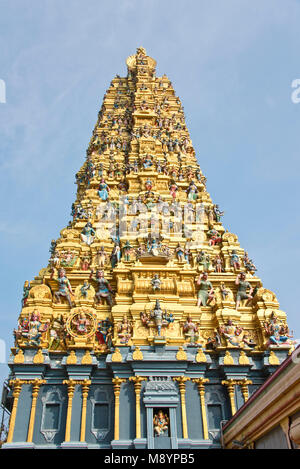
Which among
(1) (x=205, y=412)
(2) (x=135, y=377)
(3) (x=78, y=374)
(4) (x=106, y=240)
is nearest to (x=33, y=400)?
(3) (x=78, y=374)

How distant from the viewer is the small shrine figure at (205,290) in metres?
18.8

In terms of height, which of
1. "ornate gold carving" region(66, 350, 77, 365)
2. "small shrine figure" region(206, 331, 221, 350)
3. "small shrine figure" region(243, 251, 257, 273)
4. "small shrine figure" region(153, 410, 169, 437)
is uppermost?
"small shrine figure" region(243, 251, 257, 273)

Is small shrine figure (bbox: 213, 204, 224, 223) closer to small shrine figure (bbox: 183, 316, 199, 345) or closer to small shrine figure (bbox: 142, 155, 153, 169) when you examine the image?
small shrine figure (bbox: 142, 155, 153, 169)

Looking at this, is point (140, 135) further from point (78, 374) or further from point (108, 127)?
point (78, 374)

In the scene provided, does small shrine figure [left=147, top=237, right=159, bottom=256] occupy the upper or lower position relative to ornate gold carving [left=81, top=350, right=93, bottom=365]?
upper

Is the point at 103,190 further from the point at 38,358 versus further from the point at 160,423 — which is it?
the point at 160,423

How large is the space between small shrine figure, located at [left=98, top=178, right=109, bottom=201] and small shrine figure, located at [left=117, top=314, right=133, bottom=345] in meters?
9.95

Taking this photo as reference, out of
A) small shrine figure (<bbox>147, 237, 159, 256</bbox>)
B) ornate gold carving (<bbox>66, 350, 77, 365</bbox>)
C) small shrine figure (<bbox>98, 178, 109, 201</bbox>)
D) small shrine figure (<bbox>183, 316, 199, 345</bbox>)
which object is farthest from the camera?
small shrine figure (<bbox>98, 178, 109, 201</bbox>)

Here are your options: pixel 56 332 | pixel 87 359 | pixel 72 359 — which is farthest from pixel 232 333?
pixel 56 332

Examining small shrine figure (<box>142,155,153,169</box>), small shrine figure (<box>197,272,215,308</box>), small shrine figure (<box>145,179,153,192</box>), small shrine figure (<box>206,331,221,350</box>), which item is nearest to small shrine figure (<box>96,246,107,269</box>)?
small shrine figure (<box>197,272,215,308</box>)

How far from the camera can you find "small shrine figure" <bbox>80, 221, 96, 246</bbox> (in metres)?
21.7

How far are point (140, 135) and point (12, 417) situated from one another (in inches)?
815

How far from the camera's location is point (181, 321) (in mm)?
17250

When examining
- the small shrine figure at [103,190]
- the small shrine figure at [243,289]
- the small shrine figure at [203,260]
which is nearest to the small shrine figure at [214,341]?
the small shrine figure at [243,289]
